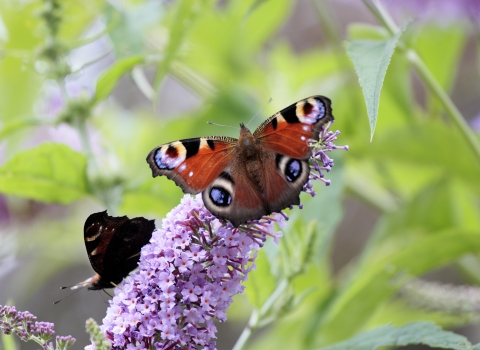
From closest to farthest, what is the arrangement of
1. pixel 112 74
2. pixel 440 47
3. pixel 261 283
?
pixel 261 283 < pixel 112 74 < pixel 440 47

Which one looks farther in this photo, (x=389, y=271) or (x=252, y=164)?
(x=389, y=271)

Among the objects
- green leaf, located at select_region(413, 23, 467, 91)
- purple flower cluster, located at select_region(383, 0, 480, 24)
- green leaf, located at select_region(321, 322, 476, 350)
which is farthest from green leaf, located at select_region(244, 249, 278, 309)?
purple flower cluster, located at select_region(383, 0, 480, 24)

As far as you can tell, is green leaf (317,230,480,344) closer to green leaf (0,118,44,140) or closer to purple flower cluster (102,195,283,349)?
purple flower cluster (102,195,283,349)

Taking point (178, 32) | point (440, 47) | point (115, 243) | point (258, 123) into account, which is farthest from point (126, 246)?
point (440, 47)

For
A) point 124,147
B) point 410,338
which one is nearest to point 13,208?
point 124,147

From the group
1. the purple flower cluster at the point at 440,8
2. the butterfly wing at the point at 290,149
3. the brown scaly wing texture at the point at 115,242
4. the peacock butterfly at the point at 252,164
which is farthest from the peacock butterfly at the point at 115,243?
the purple flower cluster at the point at 440,8

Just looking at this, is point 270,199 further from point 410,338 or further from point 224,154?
point 410,338

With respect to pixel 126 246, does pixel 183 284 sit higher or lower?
lower

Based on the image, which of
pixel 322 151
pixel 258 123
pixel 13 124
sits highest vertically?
pixel 13 124

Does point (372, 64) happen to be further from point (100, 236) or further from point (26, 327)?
point (26, 327)
